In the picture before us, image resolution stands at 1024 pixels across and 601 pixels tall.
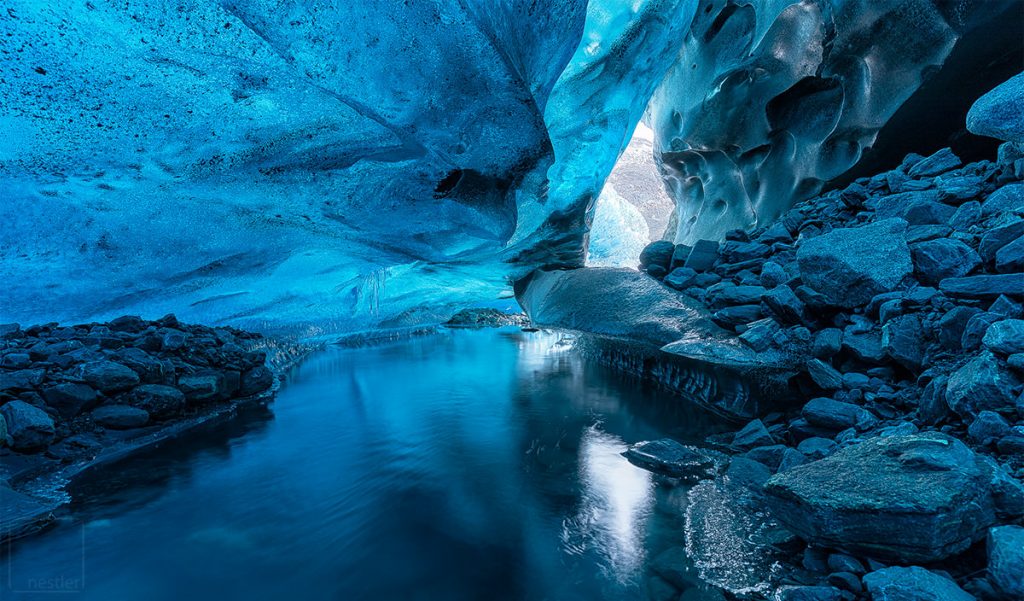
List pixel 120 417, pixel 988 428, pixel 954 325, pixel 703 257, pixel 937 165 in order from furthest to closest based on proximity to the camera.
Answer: pixel 703 257, pixel 937 165, pixel 120 417, pixel 954 325, pixel 988 428

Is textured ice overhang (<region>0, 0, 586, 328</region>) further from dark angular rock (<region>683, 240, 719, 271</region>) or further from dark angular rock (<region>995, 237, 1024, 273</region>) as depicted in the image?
dark angular rock (<region>995, 237, 1024, 273</region>)

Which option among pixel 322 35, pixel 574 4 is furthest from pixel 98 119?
pixel 574 4

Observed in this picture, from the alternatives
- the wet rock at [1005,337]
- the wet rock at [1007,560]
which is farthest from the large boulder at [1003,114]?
the wet rock at [1007,560]

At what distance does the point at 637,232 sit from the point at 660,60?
6694 millimetres

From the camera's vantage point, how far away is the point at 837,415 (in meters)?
2.58

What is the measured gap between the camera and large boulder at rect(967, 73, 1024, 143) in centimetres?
292

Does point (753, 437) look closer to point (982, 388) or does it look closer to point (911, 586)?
point (982, 388)

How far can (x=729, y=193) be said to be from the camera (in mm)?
7984

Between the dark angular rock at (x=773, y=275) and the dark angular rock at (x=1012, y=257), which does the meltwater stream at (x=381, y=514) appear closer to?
the dark angular rock at (x=773, y=275)

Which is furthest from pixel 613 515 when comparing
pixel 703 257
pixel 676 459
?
pixel 703 257

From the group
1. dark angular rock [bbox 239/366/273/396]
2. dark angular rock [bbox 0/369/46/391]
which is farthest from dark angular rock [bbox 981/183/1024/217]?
dark angular rock [bbox 0/369/46/391]

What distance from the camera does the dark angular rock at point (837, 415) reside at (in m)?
2.48

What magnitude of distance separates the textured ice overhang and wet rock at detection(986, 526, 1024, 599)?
12.6 ft

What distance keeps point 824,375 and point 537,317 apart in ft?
14.8
